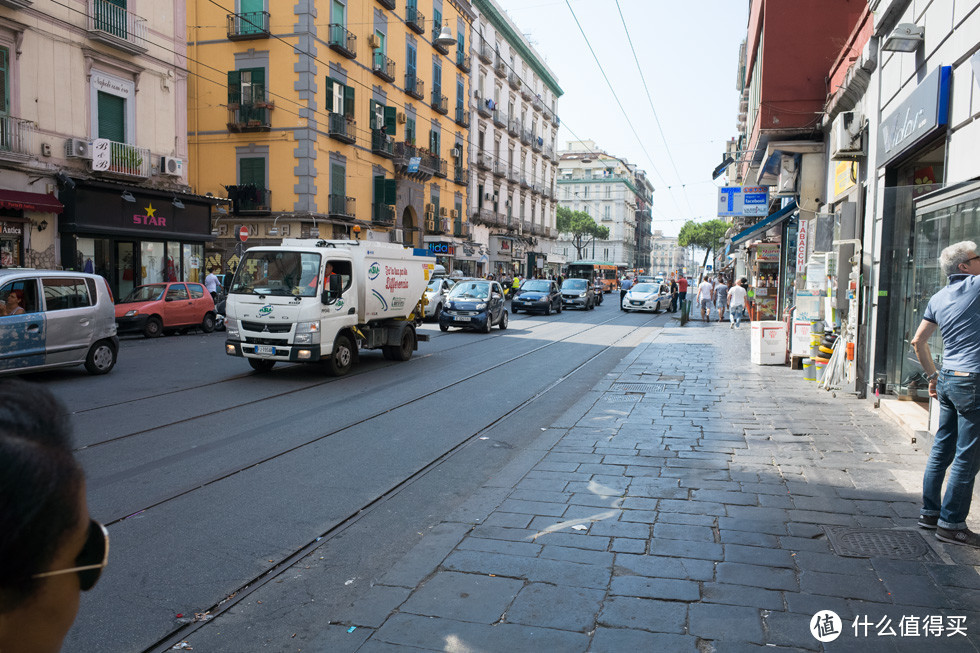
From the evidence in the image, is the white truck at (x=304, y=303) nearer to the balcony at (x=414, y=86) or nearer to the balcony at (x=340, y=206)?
the balcony at (x=340, y=206)

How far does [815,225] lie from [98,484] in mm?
12185

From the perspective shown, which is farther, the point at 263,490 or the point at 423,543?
the point at 263,490

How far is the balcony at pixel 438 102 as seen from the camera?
130ft

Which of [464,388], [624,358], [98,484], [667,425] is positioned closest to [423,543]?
[98,484]

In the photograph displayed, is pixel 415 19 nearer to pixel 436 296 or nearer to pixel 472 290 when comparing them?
pixel 436 296

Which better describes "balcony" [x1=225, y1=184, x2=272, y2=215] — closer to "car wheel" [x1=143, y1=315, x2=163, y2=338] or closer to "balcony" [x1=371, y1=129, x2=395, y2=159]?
"balcony" [x1=371, y1=129, x2=395, y2=159]

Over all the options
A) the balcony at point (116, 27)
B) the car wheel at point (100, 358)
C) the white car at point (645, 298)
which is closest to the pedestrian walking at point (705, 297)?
the white car at point (645, 298)

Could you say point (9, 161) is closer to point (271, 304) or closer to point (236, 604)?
point (271, 304)

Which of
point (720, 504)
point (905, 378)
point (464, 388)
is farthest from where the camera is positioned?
point (464, 388)

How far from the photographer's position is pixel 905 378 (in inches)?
347

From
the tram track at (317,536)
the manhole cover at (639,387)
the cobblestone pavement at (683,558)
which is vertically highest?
the manhole cover at (639,387)

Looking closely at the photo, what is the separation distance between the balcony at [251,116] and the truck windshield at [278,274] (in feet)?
59.6

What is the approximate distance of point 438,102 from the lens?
40188mm

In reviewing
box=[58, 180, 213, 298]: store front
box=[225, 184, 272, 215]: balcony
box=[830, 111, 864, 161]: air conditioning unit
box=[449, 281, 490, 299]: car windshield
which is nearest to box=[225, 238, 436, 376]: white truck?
box=[830, 111, 864, 161]: air conditioning unit
